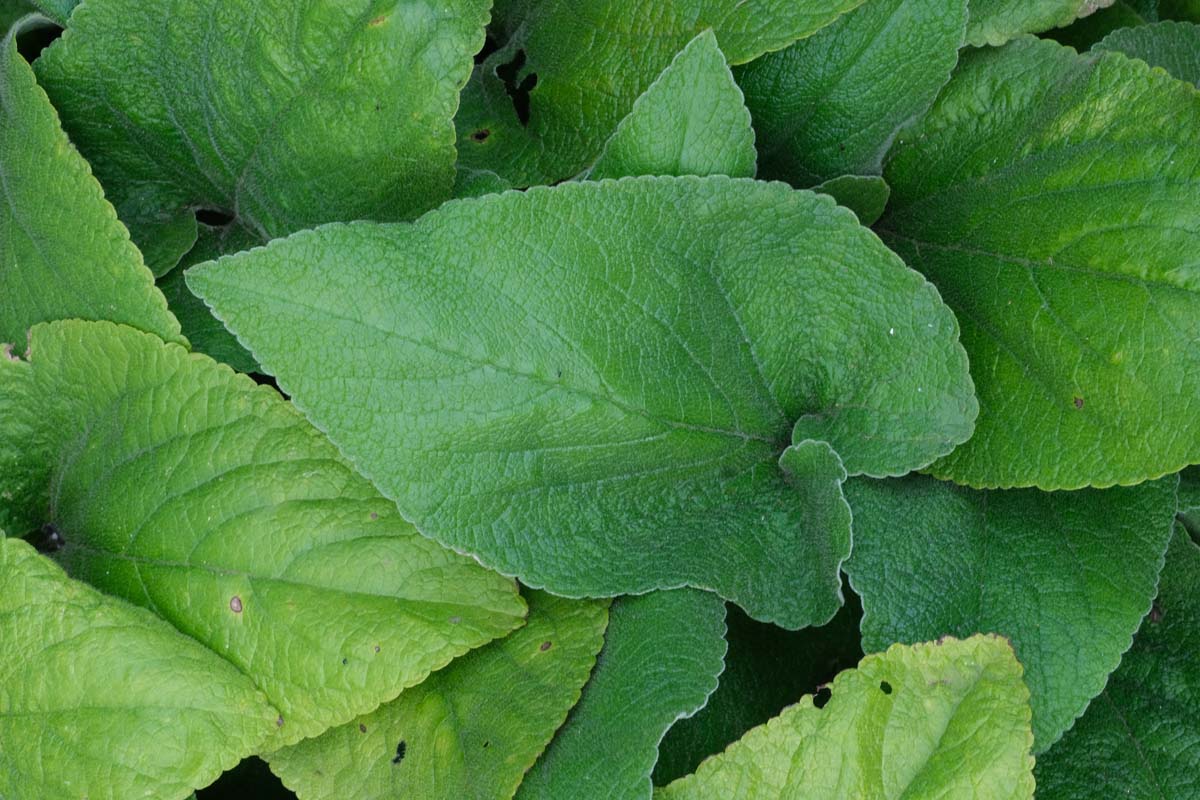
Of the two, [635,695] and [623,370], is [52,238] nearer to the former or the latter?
[623,370]

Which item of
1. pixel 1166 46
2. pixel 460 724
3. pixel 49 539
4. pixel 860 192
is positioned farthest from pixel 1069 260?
pixel 49 539

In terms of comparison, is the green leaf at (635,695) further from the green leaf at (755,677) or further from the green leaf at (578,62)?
the green leaf at (578,62)

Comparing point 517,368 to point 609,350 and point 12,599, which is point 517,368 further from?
point 12,599

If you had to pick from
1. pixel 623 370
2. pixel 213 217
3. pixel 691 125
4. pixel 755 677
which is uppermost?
pixel 691 125

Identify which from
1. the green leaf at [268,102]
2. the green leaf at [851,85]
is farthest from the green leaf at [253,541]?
the green leaf at [851,85]

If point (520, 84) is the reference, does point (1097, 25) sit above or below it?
above

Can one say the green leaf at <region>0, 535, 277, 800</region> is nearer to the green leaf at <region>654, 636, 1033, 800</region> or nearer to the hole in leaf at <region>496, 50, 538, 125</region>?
the green leaf at <region>654, 636, 1033, 800</region>

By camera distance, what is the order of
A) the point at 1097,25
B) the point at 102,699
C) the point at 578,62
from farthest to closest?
the point at 1097,25 → the point at 578,62 → the point at 102,699
